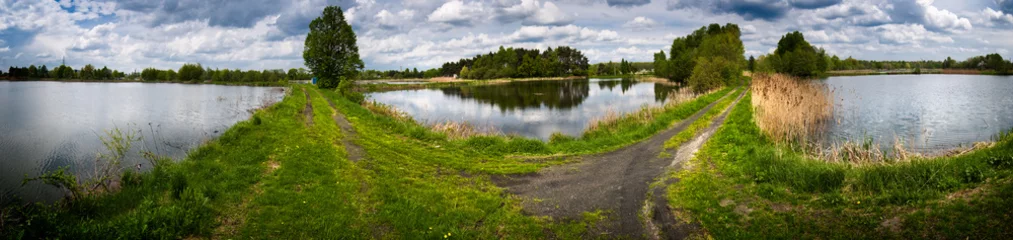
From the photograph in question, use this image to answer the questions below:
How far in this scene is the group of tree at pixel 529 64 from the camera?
11562 centimetres

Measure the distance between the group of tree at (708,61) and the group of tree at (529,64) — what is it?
30608 millimetres

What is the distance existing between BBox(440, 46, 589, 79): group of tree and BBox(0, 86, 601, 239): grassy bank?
104 metres

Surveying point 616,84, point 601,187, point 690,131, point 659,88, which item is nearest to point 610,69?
point 616,84

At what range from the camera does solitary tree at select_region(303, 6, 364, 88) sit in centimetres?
4888

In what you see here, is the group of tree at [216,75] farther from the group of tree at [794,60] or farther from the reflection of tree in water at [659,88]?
the group of tree at [794,60]

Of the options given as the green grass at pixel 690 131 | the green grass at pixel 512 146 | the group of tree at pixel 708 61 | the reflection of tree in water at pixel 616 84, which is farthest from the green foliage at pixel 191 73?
the green grass at pixel 690 131

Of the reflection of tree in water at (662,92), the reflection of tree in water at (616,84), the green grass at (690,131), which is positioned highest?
the reflection of tree in water at (616,84)

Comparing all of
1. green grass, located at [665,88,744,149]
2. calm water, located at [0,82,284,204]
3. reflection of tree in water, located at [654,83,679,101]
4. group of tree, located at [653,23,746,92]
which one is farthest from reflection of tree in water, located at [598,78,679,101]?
calm water, located at [0,82,284,204]

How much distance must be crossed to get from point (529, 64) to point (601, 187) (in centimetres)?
10785

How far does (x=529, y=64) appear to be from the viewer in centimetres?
11562

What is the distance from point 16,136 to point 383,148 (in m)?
15.0

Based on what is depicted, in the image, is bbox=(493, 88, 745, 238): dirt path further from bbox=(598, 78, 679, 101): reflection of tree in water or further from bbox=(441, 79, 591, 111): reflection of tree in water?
bbox=(598, 78, 679, 101): reflection of tree in water

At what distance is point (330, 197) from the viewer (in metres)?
8.20

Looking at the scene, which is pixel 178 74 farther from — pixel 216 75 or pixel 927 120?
pixel 927 120
